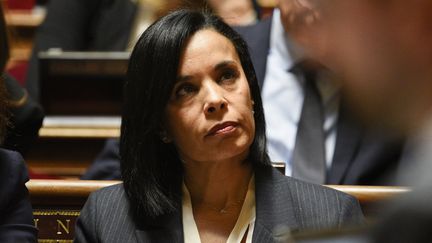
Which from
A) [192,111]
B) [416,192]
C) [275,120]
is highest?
[416,192]

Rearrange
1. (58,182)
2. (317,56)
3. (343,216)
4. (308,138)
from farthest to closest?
1. (308,138)
2. (58,182)
3. (343,216)
4. (317,56)

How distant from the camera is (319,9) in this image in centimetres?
37

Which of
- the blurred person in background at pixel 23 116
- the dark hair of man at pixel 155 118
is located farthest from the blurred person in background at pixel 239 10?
the dark hair of man at pixel 155 118

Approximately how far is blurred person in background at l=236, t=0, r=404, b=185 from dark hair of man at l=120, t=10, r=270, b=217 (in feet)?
0.86

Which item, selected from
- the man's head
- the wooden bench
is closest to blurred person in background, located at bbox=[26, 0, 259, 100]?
the wooden bench

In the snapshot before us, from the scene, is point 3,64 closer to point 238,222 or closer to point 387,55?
point 238,222

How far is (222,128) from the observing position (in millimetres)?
1234

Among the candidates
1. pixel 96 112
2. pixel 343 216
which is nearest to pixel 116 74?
pixel 96 112

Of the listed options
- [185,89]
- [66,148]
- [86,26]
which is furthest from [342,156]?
[86,26]

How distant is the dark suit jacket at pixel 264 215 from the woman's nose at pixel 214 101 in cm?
13

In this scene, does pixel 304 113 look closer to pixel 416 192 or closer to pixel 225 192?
pixel 225 192

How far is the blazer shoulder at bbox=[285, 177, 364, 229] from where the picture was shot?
121 centimetres

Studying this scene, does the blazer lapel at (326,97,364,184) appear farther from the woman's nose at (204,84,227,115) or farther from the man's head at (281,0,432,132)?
the man's head at (281,0,432,132)

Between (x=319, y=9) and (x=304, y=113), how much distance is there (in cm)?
128
